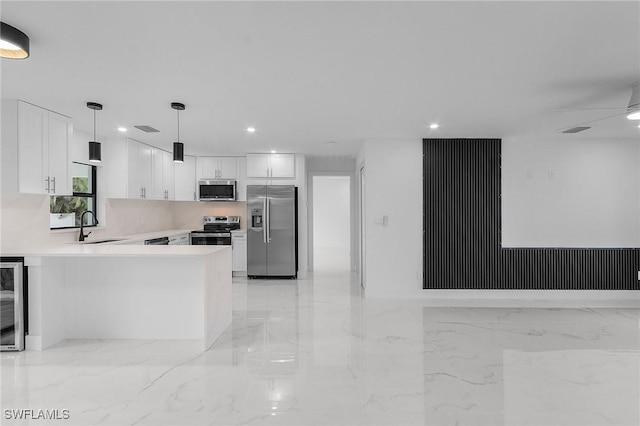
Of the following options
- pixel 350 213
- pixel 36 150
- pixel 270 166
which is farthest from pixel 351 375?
pixel 350 213

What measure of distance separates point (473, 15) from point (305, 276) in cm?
568

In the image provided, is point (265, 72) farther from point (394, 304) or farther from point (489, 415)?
point (394, 304)

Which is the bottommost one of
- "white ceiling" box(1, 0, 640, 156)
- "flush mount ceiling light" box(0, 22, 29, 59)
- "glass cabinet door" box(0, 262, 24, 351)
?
"glass cabinet door" box(0, 262, 24, 351)

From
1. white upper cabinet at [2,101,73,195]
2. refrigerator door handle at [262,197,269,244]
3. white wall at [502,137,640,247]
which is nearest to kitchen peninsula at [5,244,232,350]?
white upper cabinet at [2,101,73,195]

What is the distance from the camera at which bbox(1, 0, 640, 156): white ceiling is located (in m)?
2.01

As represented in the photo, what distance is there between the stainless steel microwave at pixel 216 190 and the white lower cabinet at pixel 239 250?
766 mm

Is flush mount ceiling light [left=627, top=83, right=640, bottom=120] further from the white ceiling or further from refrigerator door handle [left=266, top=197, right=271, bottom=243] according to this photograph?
refrigerator door handle [left=266, top=197, right=271, bottom=243]

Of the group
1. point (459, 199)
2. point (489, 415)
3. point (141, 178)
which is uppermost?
point (141, 178)

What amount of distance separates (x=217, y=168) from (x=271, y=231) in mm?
1768

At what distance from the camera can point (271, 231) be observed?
6.83 meters

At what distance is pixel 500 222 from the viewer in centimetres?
565

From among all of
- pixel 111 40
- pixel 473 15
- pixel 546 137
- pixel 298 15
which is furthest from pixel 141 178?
pixel 546 137

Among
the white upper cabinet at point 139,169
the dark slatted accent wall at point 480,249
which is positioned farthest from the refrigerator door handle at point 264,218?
the dark slatted accent wall at point 480,249

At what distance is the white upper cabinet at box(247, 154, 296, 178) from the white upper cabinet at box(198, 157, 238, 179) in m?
0.55
